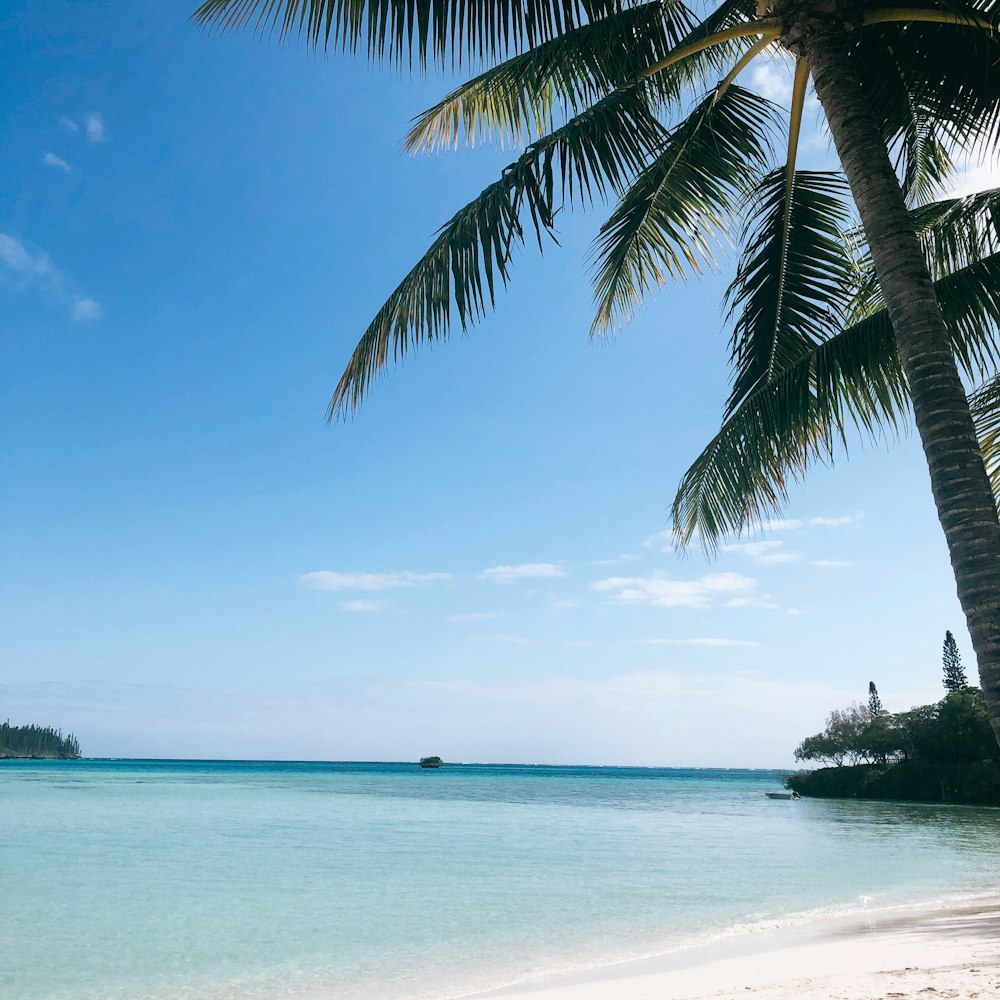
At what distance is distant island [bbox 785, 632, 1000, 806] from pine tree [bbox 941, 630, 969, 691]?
47.6 ft

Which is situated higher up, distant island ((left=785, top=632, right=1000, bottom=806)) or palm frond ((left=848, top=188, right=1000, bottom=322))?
palm frond ((left=848, top=188, right=1000, bottom=322))

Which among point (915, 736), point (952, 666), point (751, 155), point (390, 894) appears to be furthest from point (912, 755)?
point (751, 155)

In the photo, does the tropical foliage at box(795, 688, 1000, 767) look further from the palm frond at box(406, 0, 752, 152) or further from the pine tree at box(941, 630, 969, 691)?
the palm frond at box(406, 0, 752, 152)

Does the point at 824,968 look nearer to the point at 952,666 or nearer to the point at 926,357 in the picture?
the point at 926,357

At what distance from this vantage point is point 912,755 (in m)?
42.2

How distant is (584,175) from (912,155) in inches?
126

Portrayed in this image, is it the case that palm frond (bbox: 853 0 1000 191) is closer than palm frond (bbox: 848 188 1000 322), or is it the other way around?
palm frond (bbox: 853 0 1000 191)

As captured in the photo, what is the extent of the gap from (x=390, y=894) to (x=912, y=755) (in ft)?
133

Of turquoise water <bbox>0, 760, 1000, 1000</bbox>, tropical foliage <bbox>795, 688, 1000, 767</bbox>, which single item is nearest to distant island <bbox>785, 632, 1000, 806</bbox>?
tropical foliage <bbox>795, 688, 1000, 767</bbox>

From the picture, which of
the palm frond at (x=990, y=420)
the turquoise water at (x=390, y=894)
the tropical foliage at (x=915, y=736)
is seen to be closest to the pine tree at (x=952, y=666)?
the tropical foliage at (x=915, y=736)

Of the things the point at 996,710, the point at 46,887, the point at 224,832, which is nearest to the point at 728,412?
the point at 996,710

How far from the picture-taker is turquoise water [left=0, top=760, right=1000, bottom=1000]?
6883mm

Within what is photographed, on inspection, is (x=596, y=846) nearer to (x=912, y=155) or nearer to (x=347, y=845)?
(x=347, y=845)

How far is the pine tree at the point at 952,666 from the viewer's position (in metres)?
59.2
